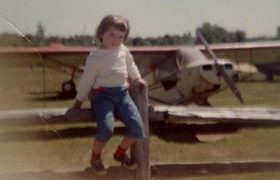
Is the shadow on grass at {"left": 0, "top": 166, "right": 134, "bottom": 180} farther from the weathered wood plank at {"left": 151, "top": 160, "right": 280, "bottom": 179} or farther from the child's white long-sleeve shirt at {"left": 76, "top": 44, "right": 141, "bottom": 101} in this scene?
the child's white long-sleeve shirt at {"left": 76, "top": 44, "right": 141, "bottom": 101}

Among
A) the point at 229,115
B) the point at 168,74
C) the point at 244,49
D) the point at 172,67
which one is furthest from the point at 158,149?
the point at 244,49

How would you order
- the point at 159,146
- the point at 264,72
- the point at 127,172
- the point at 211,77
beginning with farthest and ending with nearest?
the point at 264,72 → the point at 211,77 → the point at 159,146 → the point at 127,172

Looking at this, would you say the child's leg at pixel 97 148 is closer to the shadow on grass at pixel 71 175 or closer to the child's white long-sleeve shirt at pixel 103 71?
the shadow on grass at pixel 71 175

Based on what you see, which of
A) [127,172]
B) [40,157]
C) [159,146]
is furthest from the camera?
[159,146]

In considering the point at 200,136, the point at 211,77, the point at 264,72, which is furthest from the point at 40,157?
the point at 264,72

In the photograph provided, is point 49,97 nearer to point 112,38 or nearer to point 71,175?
point 71,175

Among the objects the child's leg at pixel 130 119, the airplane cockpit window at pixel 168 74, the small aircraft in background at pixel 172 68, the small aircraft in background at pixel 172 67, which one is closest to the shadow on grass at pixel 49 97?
the small aircraft in background at pixel 172 67

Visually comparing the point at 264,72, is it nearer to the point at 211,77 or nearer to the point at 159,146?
the point at 211,77

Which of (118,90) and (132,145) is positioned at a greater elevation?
(118,90)
